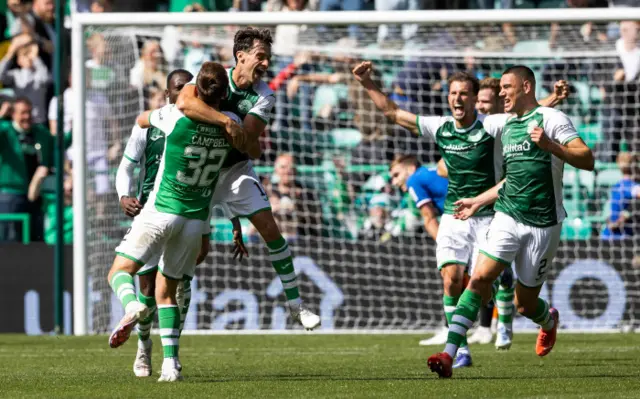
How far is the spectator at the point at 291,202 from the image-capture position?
1502 centimetres

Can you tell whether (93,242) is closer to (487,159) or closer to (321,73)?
(321,73)

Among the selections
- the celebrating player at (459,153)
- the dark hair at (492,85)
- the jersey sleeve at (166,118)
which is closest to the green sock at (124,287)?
the jersey sleeve at (166,118)

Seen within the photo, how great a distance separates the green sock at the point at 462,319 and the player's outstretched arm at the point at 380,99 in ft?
5.44

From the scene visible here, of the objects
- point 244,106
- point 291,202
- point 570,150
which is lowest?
point 291,202

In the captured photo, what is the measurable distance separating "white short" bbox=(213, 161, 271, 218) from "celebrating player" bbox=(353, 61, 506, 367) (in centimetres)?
110

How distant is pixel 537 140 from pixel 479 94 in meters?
2.34

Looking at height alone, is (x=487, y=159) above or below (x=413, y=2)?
below

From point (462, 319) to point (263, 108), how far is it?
1.88 meters

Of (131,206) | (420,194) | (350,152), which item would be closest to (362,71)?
(131,206)

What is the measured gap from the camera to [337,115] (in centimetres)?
1574

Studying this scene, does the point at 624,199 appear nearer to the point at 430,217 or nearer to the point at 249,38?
the point at 430,217

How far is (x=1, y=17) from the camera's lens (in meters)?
17.9

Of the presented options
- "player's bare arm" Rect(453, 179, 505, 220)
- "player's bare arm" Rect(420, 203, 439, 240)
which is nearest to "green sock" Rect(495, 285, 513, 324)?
"player's bare arm" Rect(420, 203, 439, 240)

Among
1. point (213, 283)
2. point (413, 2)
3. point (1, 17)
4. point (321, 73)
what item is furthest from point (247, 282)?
point (1, 17)
